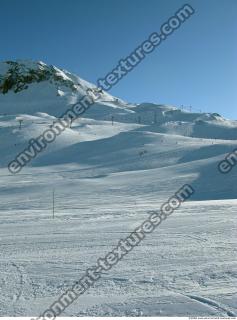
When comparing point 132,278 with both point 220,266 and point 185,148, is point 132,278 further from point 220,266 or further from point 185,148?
point 185,148

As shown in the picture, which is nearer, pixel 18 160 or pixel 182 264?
pixel 182 264

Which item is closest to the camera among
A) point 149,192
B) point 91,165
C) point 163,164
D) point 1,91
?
point 1,91

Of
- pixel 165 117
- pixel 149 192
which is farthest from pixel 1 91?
pixel 165 117

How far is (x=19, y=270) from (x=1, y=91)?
7.38 metres

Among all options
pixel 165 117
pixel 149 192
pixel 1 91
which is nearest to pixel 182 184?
pixel 149 192

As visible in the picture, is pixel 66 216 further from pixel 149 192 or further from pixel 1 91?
pixel 149 192

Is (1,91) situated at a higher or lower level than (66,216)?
higher

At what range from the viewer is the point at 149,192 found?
2714 centimetres

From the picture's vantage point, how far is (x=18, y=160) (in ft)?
179

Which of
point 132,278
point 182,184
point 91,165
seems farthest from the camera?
point 91,165

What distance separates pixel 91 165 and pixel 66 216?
31541 millimetres

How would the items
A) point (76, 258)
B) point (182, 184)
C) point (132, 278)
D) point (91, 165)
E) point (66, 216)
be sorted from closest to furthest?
point (132, 278) < point (76, 258) < point (66, 216) < point (182, 184) < point (91, 165)

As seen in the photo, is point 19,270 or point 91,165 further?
point 91,165

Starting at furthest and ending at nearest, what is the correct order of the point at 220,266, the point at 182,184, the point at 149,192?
the point at 182,184 → the point at 149,192 → the point at 220,266
